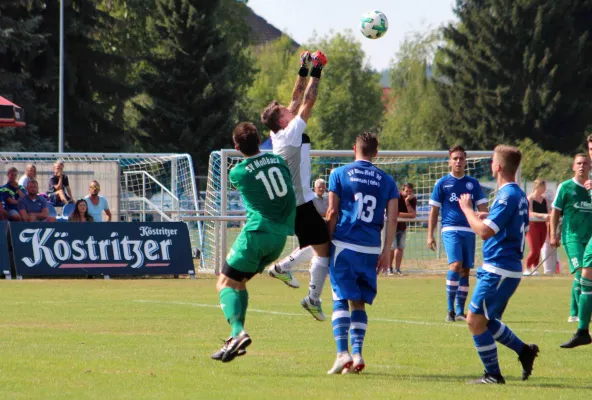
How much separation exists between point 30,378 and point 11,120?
1627 cm

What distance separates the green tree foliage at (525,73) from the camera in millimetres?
61000

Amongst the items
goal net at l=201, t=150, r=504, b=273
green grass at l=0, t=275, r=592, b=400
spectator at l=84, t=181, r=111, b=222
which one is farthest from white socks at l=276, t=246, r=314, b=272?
spectator at l=84, t=181, r=111, b=222

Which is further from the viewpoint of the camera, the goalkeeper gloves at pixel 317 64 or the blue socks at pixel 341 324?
the goalkeeper gloves at pixel 317 64

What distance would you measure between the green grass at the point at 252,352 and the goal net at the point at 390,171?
248 inches

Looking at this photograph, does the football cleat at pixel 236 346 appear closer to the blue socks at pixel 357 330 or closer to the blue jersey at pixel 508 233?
the blue socks at pixel 357 330

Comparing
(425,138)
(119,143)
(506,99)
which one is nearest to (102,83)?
(119,143)

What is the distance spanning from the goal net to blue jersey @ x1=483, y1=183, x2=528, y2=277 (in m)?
12.8

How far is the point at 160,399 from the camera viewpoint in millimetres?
7355

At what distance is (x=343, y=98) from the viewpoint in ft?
276

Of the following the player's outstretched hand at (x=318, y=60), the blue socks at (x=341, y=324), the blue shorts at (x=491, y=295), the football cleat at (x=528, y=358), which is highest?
the player's outstretched hand at (x=318, y=60)

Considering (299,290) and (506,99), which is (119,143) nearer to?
(506,99)

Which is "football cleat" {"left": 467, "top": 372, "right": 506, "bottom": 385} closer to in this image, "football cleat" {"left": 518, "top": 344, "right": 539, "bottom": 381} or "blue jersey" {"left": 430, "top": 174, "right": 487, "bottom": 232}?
"football cleat" {"left": 518, "top": 344, "right": 539, "bottom": 381}

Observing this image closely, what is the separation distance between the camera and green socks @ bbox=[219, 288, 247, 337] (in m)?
8.71

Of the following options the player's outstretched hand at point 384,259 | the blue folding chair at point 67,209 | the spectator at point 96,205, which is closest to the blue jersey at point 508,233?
the player's outstretched hand at point 384,259
